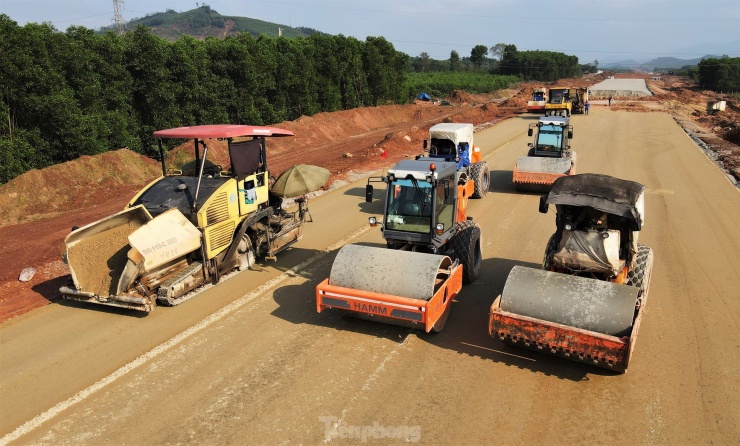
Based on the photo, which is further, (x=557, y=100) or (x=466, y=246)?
(x=557, y=100)

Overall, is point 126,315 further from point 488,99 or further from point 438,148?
point 488,99

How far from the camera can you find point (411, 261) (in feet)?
26.2

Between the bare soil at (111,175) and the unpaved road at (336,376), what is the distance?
8.34ft

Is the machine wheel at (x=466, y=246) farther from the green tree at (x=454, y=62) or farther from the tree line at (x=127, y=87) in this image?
the green tree at (x=454, y=62)

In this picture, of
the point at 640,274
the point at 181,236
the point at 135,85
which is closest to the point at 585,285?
the point at 640,274

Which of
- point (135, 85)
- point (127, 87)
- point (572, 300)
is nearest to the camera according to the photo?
point (572, 300)

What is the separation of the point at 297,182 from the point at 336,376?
5.62 metres

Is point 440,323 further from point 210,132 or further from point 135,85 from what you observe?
point 135,85

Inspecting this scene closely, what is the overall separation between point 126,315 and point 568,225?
299 inches

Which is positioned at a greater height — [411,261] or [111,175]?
[111,175]

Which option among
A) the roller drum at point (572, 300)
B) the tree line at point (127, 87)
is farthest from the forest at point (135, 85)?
the roller drum at point (572, 300)

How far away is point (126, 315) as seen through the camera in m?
8.96

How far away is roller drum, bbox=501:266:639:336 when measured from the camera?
6.72m

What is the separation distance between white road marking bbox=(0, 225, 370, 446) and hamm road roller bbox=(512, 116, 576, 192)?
8829 millimetres
